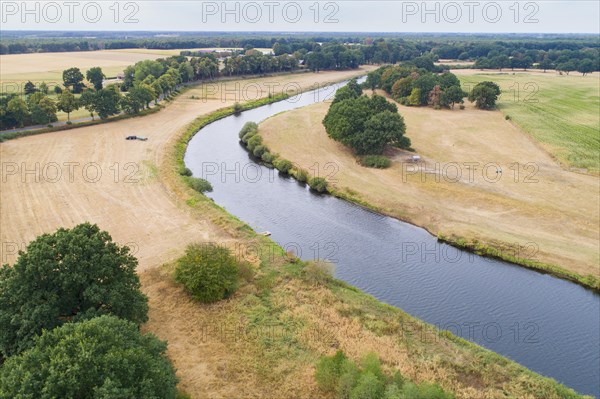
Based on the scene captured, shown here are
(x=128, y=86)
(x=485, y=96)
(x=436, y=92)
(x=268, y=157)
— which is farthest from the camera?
(x=128, y=86)

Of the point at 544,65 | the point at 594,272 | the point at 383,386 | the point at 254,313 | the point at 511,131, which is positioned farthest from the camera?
the point at 544,65

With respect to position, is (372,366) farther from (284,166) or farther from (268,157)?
(268,157)

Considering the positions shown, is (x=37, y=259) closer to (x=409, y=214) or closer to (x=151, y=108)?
(x=409, y=214)

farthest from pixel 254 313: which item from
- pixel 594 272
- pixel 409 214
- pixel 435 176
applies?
pixel 435 176

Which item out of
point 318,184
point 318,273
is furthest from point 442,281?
point 318,184

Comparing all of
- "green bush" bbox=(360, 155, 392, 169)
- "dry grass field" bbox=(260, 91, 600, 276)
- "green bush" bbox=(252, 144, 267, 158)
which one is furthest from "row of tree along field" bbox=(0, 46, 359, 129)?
"green bush" bbox=(360, 155, 392, 169)

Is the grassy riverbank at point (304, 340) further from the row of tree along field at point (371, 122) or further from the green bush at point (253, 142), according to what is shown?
the green bush at point (253, 142)
